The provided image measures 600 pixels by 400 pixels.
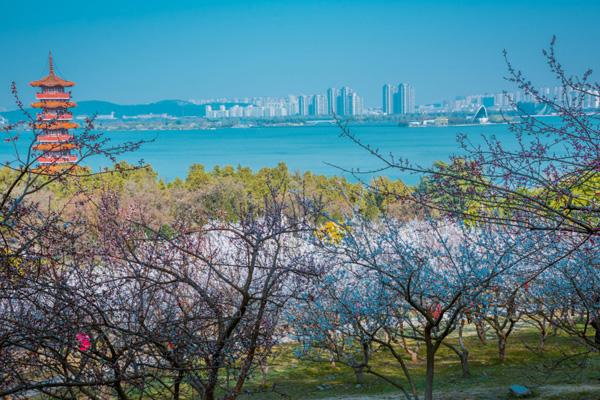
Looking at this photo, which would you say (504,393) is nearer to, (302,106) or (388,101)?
(388,101)

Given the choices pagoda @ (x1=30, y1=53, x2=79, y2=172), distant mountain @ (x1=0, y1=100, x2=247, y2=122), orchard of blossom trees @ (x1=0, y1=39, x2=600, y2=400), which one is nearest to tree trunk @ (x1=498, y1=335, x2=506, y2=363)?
orchard of blossom trees @ (x1=0, y1=39, x2=600, y2=400)

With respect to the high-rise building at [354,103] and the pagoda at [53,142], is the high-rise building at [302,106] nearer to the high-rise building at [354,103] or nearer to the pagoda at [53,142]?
the high-rise building at [354,103]

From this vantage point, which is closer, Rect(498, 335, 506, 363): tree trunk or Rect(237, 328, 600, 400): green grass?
Rect(237, 328, 600, 400): green grass

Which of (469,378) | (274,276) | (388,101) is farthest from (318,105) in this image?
(274,276)

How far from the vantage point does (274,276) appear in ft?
15.1

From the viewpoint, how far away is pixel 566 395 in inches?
332

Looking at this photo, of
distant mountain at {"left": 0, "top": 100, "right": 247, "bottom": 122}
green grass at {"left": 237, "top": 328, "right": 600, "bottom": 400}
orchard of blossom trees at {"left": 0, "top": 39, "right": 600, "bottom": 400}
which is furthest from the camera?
distant mountain at {"left": 0, "top": 100, "right": 247, "bottom": 122}

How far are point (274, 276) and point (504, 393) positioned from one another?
18.0 feet

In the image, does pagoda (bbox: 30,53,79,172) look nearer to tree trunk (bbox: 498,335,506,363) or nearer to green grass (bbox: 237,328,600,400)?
green grass (bbox: 237,328,600,400)

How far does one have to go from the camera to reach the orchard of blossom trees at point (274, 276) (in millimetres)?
3318

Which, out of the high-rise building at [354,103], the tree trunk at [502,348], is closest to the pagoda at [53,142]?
the tree trunk at [502,348]

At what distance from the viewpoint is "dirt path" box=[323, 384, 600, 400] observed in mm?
8435

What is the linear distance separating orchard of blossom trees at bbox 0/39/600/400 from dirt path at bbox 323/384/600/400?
1.93 ft

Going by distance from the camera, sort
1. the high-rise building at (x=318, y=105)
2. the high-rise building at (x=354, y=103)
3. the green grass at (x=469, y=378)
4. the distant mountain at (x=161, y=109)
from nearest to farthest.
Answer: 1. the green grass at (x=469, y=378)
2. the high-rise building at (x=354, y=103)
3. the high-rise building at (x=318, y=105)
4. the distant mountain at (x=161, y=109)
